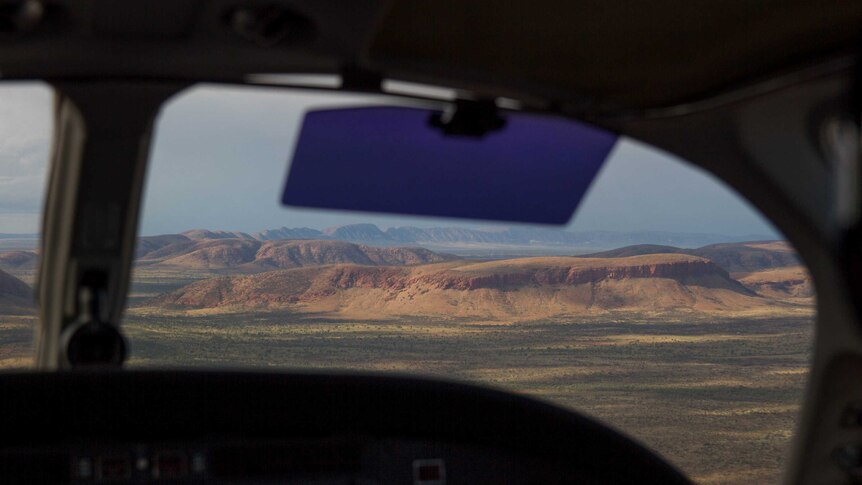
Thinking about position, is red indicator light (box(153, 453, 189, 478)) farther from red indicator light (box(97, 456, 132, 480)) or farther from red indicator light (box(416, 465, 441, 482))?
red indicator light (box(416, 465, 441, 482))

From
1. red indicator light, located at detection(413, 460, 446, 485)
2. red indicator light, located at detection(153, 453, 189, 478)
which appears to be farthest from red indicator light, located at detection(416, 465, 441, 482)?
red indicator light, located at detection(153, 453, 189, 478)

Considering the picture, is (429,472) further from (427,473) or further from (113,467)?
(113,467)

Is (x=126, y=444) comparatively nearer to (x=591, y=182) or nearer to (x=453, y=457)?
(x=453, y=457)

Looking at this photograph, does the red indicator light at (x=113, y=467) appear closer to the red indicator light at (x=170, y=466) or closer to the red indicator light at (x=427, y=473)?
the red indicator light at (x=170, y=466)

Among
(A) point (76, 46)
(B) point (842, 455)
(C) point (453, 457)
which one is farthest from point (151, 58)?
(B) point (842, 455)

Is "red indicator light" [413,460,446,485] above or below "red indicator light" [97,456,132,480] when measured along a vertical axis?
below

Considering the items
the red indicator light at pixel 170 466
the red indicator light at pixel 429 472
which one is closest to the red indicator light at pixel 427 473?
the red indicator light at pixel 429 472

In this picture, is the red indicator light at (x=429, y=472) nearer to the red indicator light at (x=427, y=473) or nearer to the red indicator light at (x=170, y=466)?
the red indicator light at (x=427, y=473)

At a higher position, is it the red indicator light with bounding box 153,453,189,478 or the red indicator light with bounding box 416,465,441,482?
the red indicator light with bounding box 153,453,189,478

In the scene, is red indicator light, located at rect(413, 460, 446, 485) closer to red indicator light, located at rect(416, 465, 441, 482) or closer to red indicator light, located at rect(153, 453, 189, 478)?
red indicator light, located at rect(416, 465, 441, 482)

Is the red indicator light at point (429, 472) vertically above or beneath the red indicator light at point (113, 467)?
beneath

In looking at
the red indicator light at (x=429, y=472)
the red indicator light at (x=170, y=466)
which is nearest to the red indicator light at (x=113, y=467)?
the red indicator light at (x=170, y=466)
